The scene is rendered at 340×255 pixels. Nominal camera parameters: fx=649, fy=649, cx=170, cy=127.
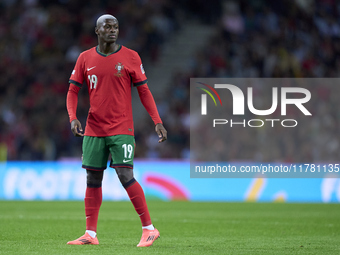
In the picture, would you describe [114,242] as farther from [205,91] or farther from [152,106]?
[205,91]

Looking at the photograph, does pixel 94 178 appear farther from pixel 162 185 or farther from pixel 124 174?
pixel 162 185

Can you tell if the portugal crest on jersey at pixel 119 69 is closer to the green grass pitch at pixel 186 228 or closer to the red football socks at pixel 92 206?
the red football socks at pixel 92 206

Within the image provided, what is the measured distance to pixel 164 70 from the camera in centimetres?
1980

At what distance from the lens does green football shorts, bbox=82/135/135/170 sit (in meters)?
5.92

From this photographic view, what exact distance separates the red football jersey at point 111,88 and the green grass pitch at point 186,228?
111 cm

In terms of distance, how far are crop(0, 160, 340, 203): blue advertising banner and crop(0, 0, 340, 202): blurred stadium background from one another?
23mm

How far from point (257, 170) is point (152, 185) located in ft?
7.94

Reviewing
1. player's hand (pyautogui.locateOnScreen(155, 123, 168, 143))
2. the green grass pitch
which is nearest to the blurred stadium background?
the green grass pitch

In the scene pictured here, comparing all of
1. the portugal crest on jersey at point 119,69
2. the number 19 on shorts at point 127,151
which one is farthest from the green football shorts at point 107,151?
the portugal crest on jersey at point 119,69

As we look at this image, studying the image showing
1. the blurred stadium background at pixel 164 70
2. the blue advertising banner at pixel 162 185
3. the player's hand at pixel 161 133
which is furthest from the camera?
the blurred stadium background at pixel 164 70

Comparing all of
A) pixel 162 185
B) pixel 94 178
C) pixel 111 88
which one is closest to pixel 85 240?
pixel 94 178

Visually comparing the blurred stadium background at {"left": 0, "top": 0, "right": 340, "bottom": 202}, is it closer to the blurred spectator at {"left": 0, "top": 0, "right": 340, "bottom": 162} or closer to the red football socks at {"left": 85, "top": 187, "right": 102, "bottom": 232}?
the blurred spectator at {"left": 0, "top": 0, "right": 340, "bottom": 162}

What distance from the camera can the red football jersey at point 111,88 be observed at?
19.7 feet

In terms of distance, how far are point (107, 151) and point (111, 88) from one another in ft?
1.94
